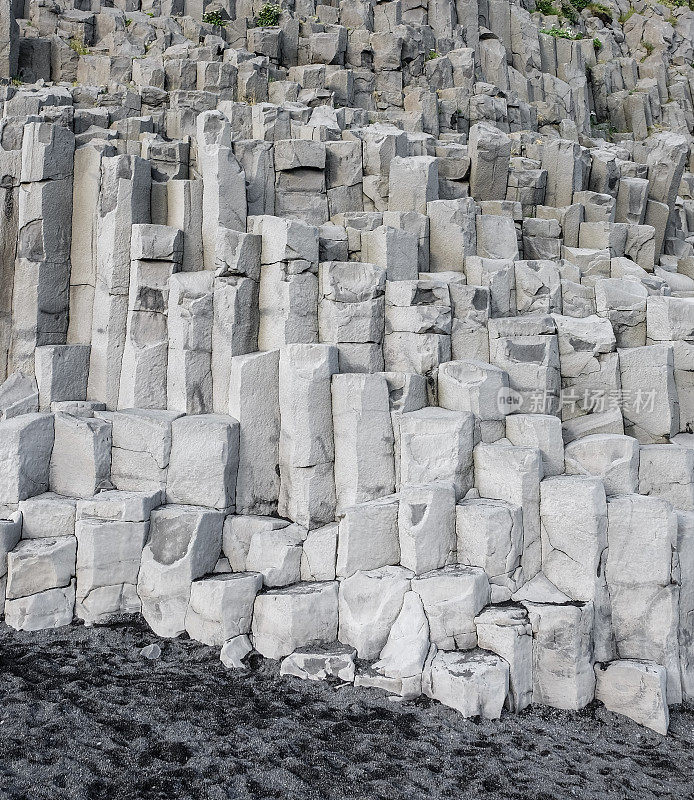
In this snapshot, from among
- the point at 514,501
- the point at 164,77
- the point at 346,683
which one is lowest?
the point at 346,683

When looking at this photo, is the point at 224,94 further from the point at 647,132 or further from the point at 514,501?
the point at 647,132

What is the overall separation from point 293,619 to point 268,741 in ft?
4.59

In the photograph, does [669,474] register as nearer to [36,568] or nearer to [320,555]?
[320,555]

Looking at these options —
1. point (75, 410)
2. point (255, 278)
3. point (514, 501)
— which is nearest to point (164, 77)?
point (255, 278)

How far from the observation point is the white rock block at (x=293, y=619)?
7.39 meters

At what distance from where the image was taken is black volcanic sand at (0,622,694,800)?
5625 millimetres

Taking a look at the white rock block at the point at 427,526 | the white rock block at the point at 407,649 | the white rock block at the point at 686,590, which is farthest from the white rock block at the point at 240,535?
the white rock block at the point at 686,590

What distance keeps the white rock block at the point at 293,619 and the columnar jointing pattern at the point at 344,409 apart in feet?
0.09

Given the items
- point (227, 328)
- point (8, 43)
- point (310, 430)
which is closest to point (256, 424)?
point (310, 430)

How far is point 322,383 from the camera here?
827cm

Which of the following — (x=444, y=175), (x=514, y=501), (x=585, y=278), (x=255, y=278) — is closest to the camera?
(x=514, y=501)

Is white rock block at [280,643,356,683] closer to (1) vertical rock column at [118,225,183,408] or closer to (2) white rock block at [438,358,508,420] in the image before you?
(2) white rock block at [438,358,508,420]

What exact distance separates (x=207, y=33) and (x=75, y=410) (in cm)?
1199

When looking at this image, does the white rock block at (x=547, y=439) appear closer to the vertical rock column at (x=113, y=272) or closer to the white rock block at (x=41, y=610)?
the vertical rock column at (x=113, y=272)
